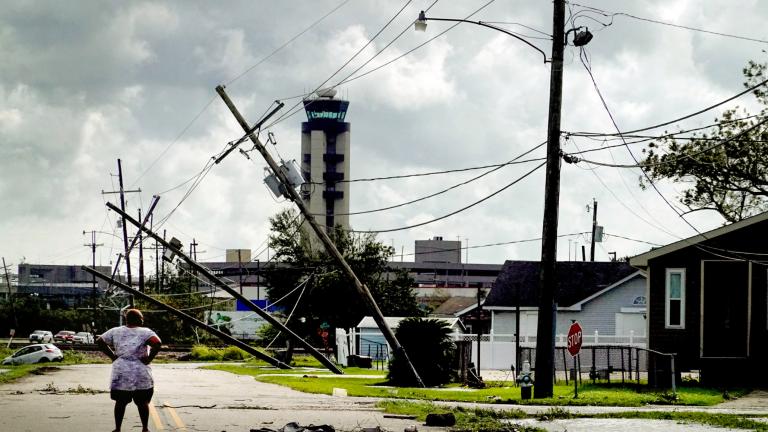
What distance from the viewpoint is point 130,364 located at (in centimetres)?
1355

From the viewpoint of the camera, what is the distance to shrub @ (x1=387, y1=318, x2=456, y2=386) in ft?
111

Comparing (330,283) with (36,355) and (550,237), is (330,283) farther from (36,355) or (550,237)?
(550,237)

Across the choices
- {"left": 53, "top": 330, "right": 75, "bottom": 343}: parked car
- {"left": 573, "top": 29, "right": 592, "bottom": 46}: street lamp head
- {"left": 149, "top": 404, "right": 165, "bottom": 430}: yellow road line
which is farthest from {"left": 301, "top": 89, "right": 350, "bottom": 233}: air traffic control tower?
{"left": 149, "top": 404, "right": 165, "bottom": 430}: yellow road line

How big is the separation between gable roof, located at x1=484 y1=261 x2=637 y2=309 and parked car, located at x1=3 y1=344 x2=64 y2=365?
2170 centimetres

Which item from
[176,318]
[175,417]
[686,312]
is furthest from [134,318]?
[176,318]

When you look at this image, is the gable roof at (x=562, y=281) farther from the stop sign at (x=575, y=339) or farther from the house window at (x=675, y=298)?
the stop sign at (x=575, y=339)

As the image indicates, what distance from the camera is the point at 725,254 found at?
3241 centimetres

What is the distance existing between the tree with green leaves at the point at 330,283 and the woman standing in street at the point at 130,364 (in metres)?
57.0

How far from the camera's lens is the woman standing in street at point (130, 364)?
531 inches

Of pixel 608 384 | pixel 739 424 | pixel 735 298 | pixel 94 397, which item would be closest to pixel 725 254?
pixel 735 298

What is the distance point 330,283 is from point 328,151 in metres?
93.0

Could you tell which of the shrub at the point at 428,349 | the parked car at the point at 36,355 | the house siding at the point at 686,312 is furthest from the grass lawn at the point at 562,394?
the parked car at the point at 36,355

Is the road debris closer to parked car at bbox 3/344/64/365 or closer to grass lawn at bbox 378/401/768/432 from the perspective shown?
grass lawn at bbox 378/401/768/432

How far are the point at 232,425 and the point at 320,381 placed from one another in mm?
18402
